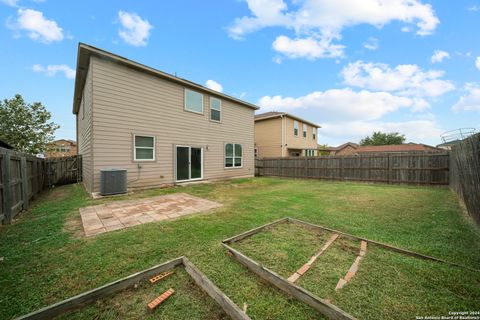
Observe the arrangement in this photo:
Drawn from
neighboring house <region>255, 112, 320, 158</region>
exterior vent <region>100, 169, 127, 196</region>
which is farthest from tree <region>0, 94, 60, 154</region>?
neighboring house <region>255, 112, 320, 158</region>

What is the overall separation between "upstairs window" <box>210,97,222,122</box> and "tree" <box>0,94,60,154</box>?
2054 cm

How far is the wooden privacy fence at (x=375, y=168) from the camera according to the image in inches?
332

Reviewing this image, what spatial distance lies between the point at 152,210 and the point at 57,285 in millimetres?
2775

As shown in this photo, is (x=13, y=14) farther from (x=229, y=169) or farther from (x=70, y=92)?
(x=229, y=169)

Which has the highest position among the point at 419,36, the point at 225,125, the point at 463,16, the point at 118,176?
the point at 419,36

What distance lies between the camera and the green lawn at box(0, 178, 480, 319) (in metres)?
1.67

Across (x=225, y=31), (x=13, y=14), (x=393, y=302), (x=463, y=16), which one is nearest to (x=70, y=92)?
(x=13, y=14)

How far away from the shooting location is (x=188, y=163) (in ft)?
30.8

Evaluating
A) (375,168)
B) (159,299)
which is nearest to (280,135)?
(375,168)

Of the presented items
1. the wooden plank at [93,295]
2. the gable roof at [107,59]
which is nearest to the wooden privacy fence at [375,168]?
the gable roof at [107,59]

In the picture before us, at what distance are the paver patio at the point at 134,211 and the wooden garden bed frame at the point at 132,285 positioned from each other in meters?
1.93

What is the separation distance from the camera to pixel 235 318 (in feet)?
4.95

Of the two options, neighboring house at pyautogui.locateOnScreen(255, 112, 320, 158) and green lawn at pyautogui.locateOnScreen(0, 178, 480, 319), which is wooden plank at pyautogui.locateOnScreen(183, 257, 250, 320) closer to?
green lawn at pyautogui.locateOnScreen(0, 178, 480, 319)

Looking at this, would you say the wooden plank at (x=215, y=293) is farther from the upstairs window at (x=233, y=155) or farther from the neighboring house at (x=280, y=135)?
the neighboring house at (x=280, y=135)
